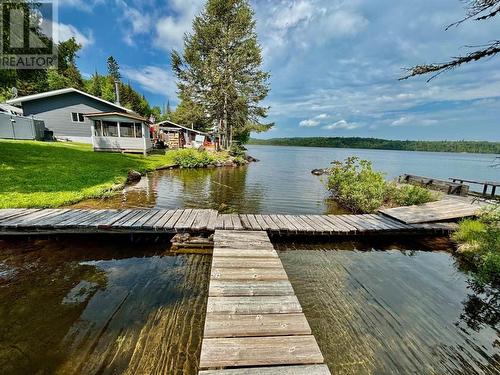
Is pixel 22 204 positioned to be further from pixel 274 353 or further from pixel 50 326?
pixel 274 353

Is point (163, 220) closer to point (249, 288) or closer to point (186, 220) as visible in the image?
point (186, 220)

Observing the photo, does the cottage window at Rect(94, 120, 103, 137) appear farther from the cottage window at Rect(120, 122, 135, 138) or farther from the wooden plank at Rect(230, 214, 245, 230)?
the wooden plank at Rect(230, 214, 245, 230)

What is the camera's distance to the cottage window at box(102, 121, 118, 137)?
20.9 m

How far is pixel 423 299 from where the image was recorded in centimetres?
423

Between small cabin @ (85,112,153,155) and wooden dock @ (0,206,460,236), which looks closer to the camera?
wooden dock @ (0,206,460,236)

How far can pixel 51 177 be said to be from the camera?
33.5 ft

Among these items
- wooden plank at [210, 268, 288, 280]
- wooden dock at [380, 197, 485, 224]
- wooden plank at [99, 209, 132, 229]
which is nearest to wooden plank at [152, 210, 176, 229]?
wooden plank at [99, 209, 132, 229]

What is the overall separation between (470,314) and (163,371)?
487cm

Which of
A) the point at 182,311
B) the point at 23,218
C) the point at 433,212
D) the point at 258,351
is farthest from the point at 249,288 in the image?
the point at 433,212

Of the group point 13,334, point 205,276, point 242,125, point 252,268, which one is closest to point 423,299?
point 252,268

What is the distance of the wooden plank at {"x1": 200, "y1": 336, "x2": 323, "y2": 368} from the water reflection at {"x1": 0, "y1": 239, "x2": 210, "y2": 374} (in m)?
0.81

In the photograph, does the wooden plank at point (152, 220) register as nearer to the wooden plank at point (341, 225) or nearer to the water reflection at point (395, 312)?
the water reflection at point (395, 312)

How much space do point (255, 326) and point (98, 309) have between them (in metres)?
2.61

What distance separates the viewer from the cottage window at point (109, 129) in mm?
20905
